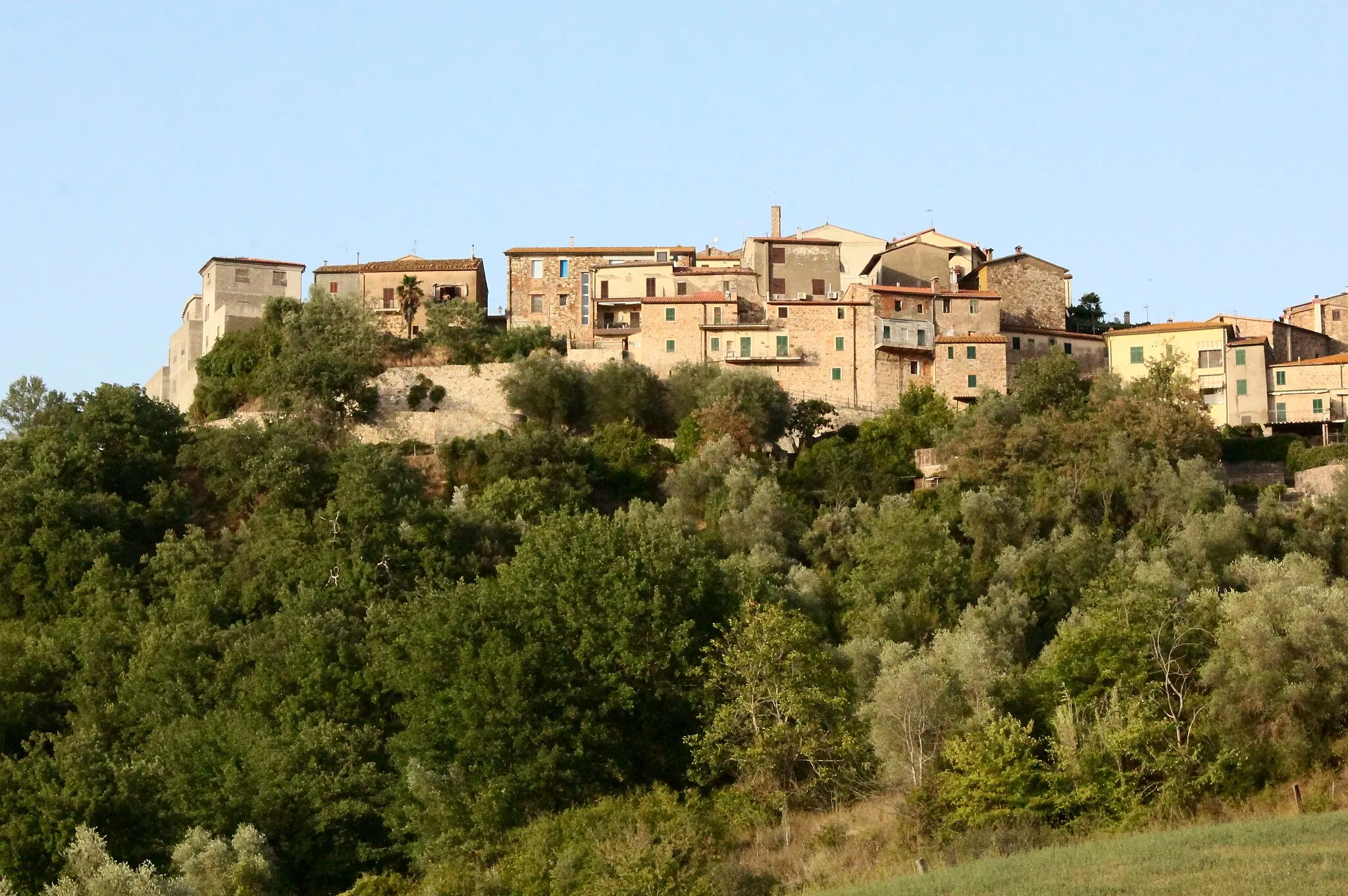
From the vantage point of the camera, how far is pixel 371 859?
117 feet

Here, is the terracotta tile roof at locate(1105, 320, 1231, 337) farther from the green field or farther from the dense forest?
the green field

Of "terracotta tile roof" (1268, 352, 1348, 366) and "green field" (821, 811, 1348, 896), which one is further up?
"terracotta tile roof" (1268, 352, 1348, 366)

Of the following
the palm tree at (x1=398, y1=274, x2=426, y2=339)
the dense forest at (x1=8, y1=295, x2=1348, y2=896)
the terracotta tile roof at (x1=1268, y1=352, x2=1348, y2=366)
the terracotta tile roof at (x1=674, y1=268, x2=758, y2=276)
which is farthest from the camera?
the palm tree at (x1=398, y1=274, x2=426, y2=339)

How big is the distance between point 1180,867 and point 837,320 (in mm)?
38253

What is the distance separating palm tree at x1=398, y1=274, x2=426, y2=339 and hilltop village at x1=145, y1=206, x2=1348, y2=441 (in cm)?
9

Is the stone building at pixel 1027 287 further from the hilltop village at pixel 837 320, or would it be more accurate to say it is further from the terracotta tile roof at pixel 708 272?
the terracotta tile roof at pixel 708 272

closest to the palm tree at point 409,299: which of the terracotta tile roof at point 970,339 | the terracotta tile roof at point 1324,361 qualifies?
the terracotta tile roof at point 970,339

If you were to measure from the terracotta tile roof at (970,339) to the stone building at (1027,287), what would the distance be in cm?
463

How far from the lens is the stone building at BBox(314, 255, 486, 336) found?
69.0 metres

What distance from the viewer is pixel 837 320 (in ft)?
211

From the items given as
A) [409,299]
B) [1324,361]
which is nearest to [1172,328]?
[1324,361]

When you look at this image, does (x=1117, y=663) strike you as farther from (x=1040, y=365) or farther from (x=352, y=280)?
(x=352, y=280)

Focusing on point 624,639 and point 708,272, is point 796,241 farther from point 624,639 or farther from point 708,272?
point 624,639

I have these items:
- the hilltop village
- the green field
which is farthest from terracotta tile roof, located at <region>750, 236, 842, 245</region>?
the green field
